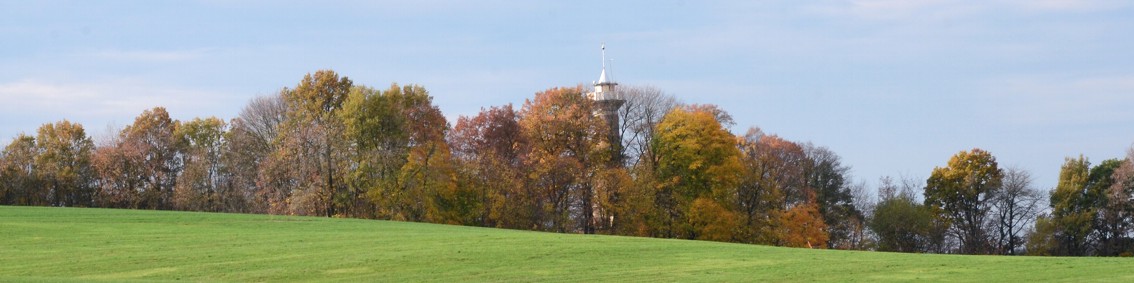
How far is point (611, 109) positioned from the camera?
3438 inches

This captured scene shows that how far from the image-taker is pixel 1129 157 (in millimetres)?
88562

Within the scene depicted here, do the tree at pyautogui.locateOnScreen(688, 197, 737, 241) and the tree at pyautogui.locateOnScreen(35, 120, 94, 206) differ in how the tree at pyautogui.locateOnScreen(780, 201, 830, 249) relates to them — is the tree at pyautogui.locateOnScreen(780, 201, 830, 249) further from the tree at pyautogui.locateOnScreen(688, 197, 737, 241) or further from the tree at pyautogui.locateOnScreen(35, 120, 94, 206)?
the tree at pyautogui.locateOnScreen(35, 120, 94, 206)

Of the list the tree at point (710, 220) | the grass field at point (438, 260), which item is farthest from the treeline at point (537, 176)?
the grass field at point (438, 260)

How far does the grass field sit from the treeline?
82.2 ft

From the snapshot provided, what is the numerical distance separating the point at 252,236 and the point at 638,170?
1422 inches

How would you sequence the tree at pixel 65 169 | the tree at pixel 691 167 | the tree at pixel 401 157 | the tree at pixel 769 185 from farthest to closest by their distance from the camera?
the tree at pixel 65 169
the tree at pixel 769 185
the tree at pixel 691 167
the tree at pixel 401 157

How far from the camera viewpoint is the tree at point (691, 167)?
76.5 m

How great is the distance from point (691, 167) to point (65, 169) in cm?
4028

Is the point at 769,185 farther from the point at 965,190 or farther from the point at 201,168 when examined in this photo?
the point at 201,168

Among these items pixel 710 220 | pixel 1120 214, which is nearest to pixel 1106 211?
pixel 1120 214

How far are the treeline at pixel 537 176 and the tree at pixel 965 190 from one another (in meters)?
0.11

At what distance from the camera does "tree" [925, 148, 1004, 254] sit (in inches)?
3639

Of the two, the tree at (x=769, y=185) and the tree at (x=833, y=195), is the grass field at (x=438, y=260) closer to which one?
the tree at (x=769, y=185)

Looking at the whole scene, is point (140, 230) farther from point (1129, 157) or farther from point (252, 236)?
point (1129, 157)
